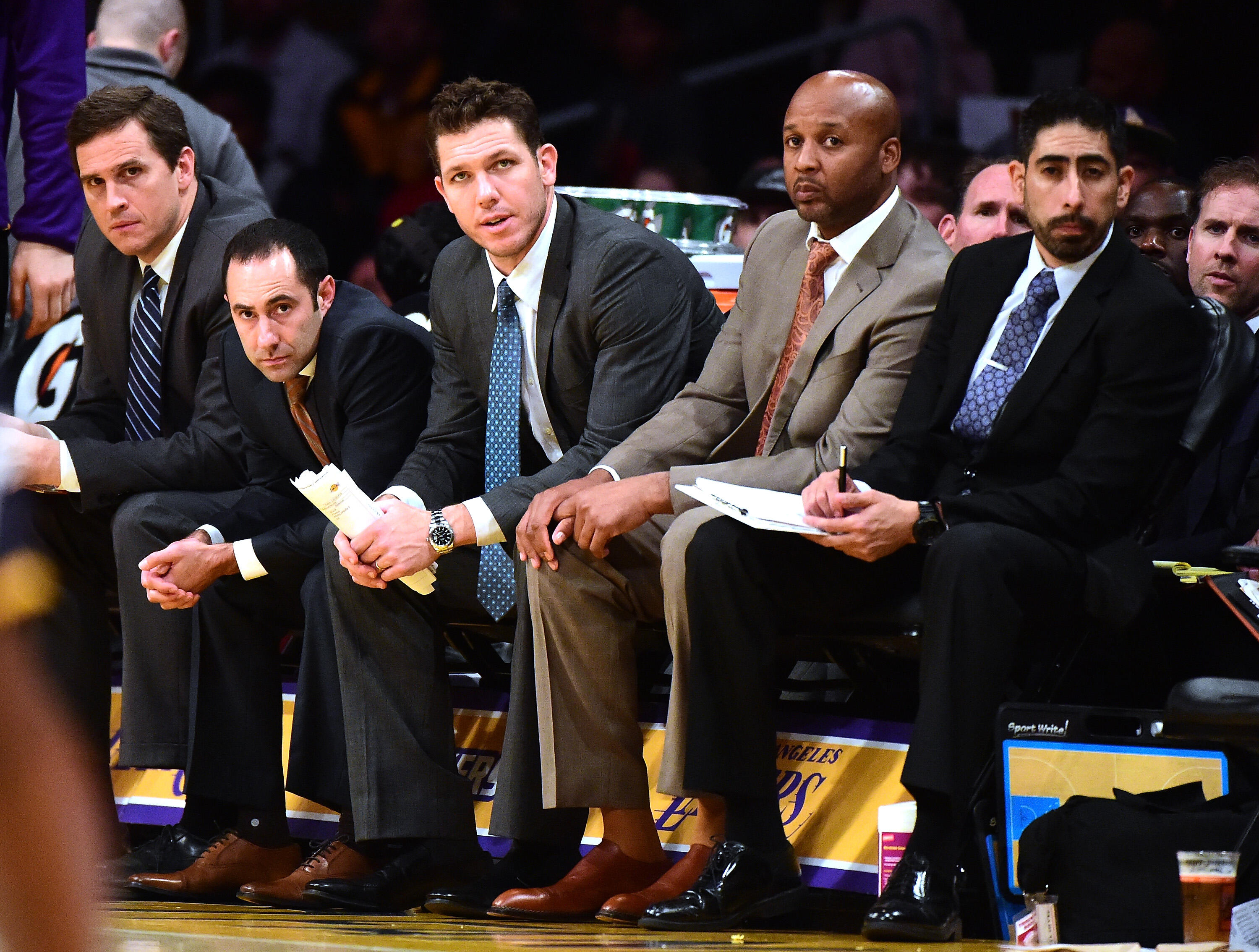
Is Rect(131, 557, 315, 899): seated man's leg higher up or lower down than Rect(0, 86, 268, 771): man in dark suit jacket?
lower down

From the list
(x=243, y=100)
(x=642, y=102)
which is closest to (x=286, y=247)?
(x=642, y=102)

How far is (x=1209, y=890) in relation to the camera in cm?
291

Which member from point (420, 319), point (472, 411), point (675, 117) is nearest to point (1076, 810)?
point (472, 411)

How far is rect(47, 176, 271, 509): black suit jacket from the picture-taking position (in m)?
4.71

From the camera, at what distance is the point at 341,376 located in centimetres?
446

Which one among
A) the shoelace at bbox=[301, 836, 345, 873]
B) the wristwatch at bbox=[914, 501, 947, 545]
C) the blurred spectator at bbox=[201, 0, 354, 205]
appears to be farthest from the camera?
the blurred spectator at bbox=[201, 0, 354, 205]

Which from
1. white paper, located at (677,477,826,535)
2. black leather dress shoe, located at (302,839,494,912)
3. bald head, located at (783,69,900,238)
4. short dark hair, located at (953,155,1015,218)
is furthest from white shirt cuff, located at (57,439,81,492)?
short dark hair, located at (953,155,1015,218)

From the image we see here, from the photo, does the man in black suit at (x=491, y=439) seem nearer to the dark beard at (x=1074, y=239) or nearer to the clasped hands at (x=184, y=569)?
the clasped hands at (x=184, y=569)

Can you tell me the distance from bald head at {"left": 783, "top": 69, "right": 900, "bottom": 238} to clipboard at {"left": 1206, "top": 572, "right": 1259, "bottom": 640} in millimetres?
1200

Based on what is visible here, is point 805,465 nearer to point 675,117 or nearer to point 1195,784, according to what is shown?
point 1195,784

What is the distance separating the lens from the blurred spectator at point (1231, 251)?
14.6ft

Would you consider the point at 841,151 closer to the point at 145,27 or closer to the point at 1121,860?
the point at 1121,860

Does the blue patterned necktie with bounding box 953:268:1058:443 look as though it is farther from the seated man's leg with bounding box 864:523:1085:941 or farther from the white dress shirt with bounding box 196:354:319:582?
the white dress shirt with bounding box 196:354:319:582

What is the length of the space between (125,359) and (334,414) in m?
0.88
